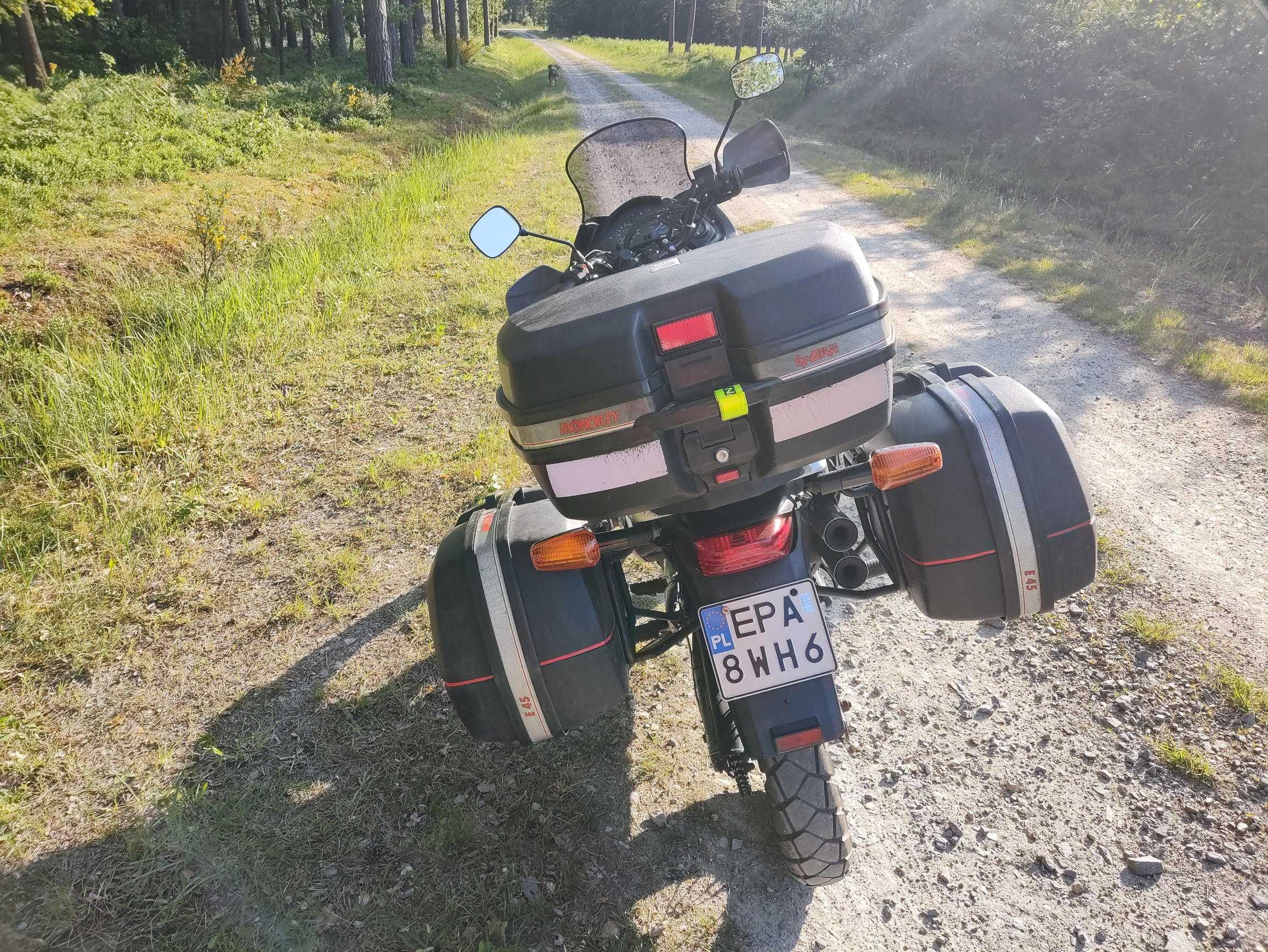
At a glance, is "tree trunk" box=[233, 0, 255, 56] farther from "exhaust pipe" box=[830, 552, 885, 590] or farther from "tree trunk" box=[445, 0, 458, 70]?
"exhaust pipe" box=[830, 552, 885, 590]

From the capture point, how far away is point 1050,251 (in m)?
7.39

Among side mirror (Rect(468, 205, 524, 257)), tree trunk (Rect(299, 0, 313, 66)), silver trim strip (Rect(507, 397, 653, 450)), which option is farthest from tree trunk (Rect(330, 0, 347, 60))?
silver trim strip (Rect(507, 397, 653, 450))

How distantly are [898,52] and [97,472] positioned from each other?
19399mm

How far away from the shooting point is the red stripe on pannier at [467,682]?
176 cm

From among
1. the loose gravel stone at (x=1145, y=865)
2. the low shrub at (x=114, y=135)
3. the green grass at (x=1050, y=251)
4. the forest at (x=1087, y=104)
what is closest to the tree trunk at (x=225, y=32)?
the low shrub at (x=114, y=135)

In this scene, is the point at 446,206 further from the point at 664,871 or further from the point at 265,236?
the point at 664,871

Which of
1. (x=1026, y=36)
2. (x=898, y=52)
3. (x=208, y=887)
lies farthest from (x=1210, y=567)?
(x=898, y=52)

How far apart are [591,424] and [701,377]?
0.26 metres

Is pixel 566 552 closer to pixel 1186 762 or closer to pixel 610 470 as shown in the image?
pixel 610 470

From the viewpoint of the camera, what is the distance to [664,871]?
2.06m

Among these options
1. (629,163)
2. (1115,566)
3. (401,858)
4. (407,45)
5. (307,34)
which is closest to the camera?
(401,858)

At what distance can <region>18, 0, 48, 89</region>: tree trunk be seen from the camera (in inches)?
425

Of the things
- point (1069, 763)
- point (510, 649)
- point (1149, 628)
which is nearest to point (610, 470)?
point (510, 649)

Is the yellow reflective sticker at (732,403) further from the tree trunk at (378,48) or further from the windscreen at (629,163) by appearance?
the tree trunk at (378,48)
